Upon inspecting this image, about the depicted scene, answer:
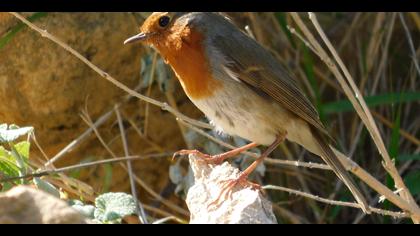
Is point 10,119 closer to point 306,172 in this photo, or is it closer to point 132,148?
point 132,148

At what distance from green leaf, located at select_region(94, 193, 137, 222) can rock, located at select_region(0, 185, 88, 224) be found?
0.68 m

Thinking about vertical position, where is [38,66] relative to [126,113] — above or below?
above

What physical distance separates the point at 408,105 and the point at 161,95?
1548 mm

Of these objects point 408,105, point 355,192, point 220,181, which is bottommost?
point 408,105

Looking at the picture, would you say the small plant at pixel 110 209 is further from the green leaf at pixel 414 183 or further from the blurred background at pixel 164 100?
the green leaf at pixel 414 183

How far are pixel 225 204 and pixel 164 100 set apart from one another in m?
2.17

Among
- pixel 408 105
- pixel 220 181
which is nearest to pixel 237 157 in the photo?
pixel 220 181

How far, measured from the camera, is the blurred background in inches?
176

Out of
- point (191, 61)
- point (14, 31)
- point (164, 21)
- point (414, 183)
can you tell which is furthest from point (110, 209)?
point (414, 183)

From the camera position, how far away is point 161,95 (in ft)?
16.4

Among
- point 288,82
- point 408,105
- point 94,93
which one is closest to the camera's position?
point 288,82

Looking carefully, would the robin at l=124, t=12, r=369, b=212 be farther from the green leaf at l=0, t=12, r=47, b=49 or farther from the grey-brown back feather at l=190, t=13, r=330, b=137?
the green leaf at l=0, t=12, r=47, b=49

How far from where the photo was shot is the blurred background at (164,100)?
14.7 ft

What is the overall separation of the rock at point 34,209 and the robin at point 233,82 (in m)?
1.52
